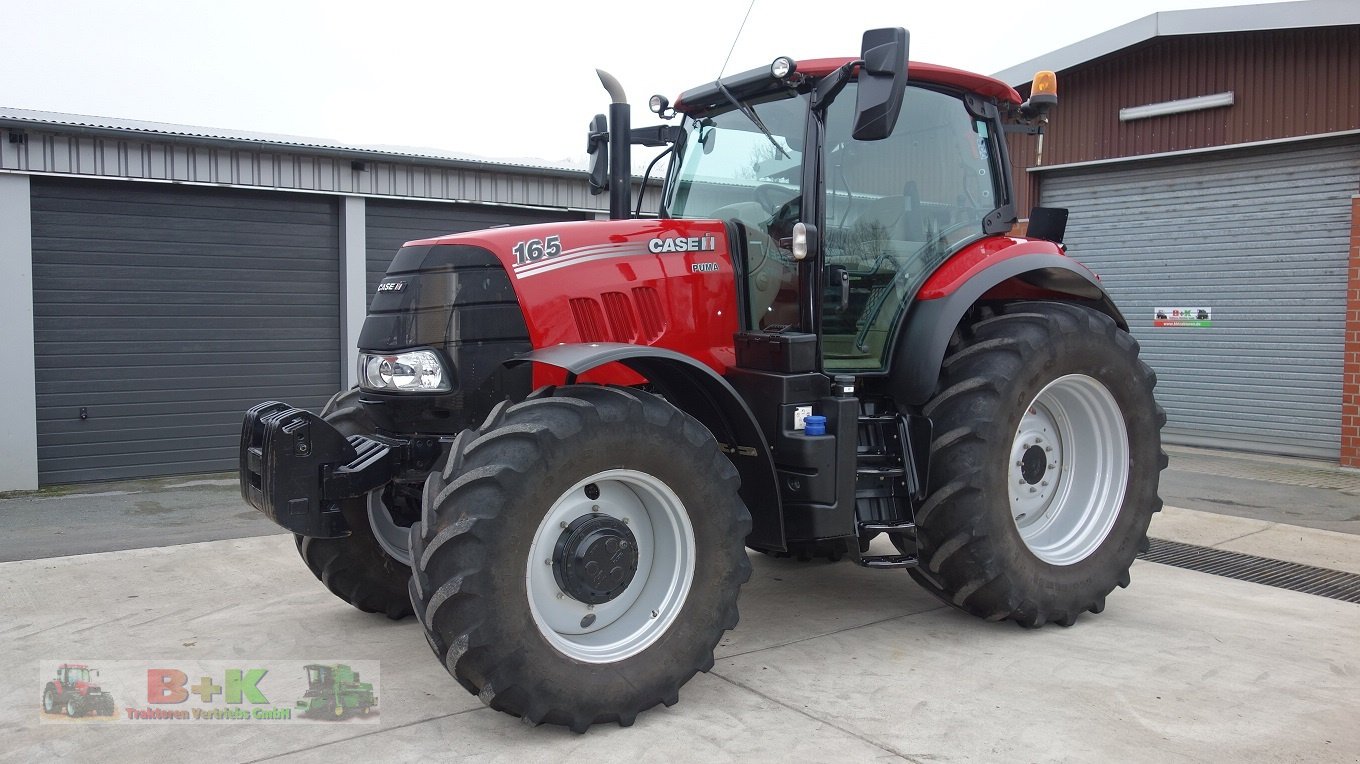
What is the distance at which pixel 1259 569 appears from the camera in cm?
599

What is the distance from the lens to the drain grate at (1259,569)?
5.54 meters

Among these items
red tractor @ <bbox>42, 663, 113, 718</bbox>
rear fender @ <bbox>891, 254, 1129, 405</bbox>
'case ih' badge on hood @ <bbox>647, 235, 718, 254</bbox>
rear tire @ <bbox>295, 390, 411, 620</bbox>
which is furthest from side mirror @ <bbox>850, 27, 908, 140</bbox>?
red tractor @ <bbox>42, 663, 113, 718</bbox>

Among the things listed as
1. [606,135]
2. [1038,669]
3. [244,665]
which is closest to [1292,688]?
[1038,669]

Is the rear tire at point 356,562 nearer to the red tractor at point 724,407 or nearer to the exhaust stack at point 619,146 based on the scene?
the red tractor at point 724,407

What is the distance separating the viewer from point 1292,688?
12.9 ft

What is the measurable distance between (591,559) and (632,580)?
0.26 metres

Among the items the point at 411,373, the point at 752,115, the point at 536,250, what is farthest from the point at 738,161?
the point at 411,373

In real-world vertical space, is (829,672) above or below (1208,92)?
below

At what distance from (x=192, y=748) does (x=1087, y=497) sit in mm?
4054

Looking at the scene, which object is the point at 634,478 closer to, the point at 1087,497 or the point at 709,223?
the point at 709,223

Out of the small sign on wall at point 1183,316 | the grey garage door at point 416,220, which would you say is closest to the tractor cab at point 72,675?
the grey garage door at point 416,220

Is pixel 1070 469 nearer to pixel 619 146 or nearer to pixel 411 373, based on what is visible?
pixel 619 146

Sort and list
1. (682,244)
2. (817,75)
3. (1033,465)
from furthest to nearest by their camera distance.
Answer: (1033,465) → (817,75) → (682,244)

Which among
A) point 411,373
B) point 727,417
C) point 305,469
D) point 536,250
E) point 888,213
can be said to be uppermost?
point 888,213
